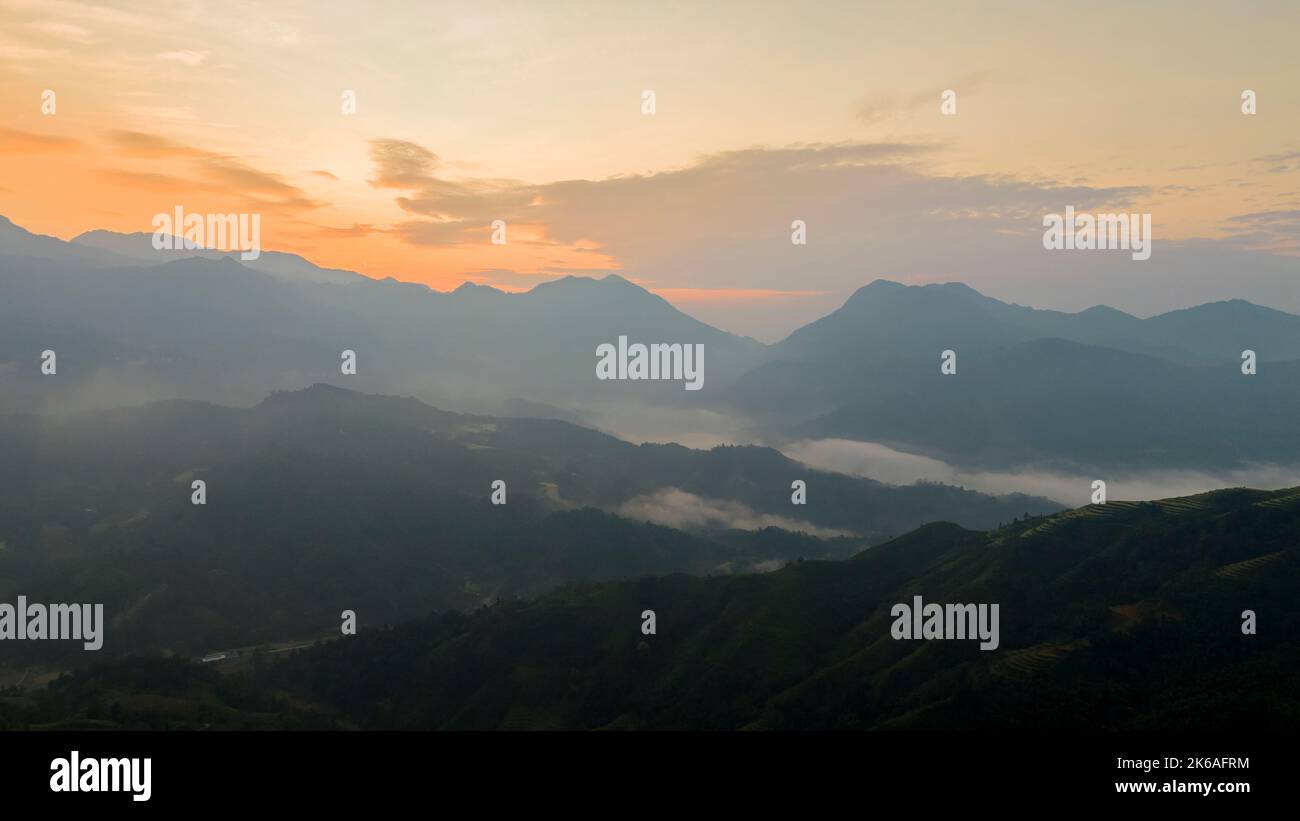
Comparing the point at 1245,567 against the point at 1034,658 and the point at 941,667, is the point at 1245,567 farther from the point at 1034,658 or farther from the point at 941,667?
the point at 941,667

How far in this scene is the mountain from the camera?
12125 cm

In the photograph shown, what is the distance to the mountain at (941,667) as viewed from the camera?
121 m

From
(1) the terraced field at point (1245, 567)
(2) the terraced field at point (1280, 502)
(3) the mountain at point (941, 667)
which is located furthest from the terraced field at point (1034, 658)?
(2) the terraced field at point (1280, 502)

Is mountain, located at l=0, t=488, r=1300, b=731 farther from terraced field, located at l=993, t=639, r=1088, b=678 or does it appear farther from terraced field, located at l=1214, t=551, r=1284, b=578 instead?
terraced field, located at l=1214, t=551, r=1284, b=578

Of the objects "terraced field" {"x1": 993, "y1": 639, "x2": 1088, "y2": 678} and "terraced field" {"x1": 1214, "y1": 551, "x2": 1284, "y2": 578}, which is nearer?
"terraced field" {"x1": 993, "y1": 639, "x2": 1088, "y2": 678}

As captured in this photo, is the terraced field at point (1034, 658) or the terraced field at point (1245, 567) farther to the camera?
the terraced field at point (1245, 567)

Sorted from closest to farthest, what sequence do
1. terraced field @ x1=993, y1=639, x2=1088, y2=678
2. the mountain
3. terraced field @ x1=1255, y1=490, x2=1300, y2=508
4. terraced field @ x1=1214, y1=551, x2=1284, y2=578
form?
the mountain → terraced field @ x1=993, y1=639, x2=1088, y2=678 → terraced field @ x1=1214, y1=551, x2=1284, y2=578 → terraced field @ x1=1255, y1=490, x2=1300, y2=508

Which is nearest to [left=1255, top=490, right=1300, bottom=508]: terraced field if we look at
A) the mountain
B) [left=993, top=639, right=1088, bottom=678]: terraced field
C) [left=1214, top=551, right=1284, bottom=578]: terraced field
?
the mountain

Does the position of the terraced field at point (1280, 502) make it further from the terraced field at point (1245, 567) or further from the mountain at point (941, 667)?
the terraced field at point (1245, 567)
